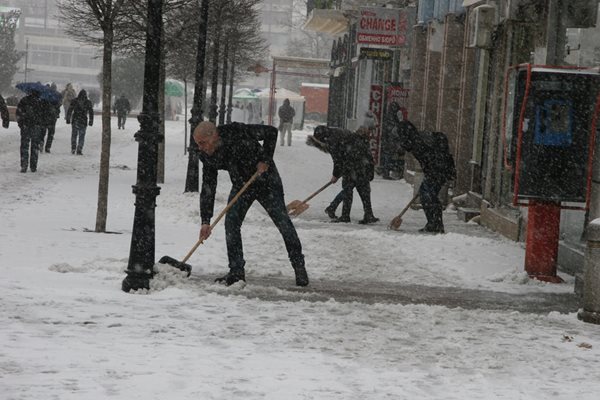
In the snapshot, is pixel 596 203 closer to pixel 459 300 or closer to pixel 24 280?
pixel 459 300

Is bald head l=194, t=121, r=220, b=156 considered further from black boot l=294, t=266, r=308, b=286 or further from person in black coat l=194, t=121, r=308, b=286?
black boot l=294, t=266, r=308, b=286

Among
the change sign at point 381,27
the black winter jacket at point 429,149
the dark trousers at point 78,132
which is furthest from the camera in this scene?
the dark trousers at point 78,132

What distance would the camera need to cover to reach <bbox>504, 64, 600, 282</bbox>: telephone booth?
35.5 feet

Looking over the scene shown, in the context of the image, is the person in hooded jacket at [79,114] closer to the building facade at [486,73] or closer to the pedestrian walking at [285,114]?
the building facade at [486,73]

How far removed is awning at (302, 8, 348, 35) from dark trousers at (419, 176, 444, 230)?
24364 mm

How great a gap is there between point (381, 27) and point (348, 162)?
35.6ft

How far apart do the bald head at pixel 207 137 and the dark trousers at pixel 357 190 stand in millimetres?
7193

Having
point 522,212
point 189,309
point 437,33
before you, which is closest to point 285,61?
point 437,33

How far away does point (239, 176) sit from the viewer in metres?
9.66

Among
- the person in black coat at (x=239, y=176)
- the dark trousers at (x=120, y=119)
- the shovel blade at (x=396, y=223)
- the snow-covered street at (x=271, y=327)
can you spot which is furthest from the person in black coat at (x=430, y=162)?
the dark trousers at (x=120, y=119)

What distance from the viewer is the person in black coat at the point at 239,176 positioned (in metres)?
9.34

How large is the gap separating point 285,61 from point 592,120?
3491 centimetres

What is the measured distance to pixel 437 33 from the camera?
74.1 ft

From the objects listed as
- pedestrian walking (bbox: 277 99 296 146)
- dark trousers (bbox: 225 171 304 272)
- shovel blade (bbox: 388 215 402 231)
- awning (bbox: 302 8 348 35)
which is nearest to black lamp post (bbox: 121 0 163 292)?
dark trousers (bbox: 225 171 304 272)
